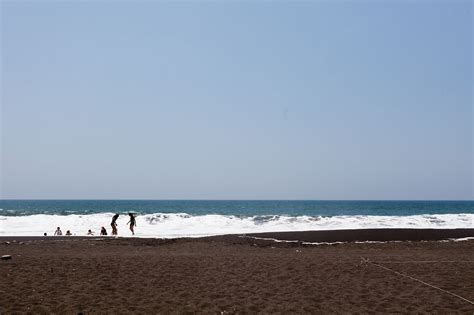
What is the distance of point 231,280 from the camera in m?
11.5

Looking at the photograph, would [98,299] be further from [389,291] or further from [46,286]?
[389,291]

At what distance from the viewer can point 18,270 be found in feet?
40.3

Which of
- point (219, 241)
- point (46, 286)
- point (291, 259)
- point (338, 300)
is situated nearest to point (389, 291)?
point (338, 300)

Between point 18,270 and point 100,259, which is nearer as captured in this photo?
point 18,270

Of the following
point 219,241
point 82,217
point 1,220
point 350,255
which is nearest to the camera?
point 350,255

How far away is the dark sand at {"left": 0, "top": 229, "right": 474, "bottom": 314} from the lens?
900 centimetres

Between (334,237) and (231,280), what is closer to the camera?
(231,280)

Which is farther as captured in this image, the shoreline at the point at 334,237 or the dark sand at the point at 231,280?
the shoreline at the point at 334,237

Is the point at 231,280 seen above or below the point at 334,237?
above

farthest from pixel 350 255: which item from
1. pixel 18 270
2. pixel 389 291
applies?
pixel 18 270

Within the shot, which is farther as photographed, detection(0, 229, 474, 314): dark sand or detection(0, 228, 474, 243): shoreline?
detection(0, 228, 474, 243): shoreline

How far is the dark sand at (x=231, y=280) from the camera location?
29.5 ft

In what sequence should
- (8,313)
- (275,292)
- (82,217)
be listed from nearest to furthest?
(8,313) → (275,292) → (82,217)

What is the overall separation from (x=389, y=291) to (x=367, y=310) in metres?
1.80
